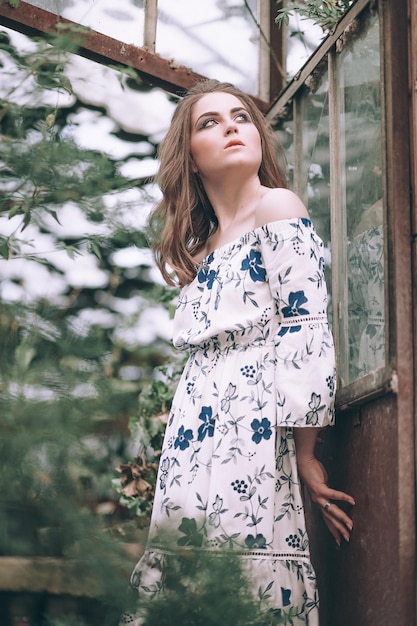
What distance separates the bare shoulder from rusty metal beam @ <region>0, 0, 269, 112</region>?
998 mm

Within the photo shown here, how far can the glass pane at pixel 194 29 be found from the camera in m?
3.24

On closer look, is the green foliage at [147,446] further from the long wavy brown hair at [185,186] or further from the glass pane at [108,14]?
the glass pane at [108,14]

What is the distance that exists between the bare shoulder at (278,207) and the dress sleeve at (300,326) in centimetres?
3

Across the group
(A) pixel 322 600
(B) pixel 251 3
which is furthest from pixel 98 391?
(B) pixel 251 3

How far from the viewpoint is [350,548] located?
222cm

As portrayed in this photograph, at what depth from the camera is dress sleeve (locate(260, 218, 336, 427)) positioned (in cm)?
206

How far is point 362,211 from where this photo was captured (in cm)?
242

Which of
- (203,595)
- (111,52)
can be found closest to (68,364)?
(203,595)

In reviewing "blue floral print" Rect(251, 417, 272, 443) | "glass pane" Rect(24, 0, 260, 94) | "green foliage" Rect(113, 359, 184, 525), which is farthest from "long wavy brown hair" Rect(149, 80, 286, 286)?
"green foliage" Rect(113, 359, 184, 525)

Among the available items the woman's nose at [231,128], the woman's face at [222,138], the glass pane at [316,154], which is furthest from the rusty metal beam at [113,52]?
the woman's nose at [231,128]

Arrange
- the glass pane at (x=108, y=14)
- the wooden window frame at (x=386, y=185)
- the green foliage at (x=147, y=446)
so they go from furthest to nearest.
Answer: the green foliage at (x=147, y=446) → the glass pane at (x=108, y=14) → the wooden window frame at (x=386, y=185)

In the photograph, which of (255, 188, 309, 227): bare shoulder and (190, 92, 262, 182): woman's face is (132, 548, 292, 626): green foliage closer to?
(255, 188, 309, 227): bare shoulder

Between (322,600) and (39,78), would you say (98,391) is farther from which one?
(322,600)

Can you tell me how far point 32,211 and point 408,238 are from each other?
4.05 ft
